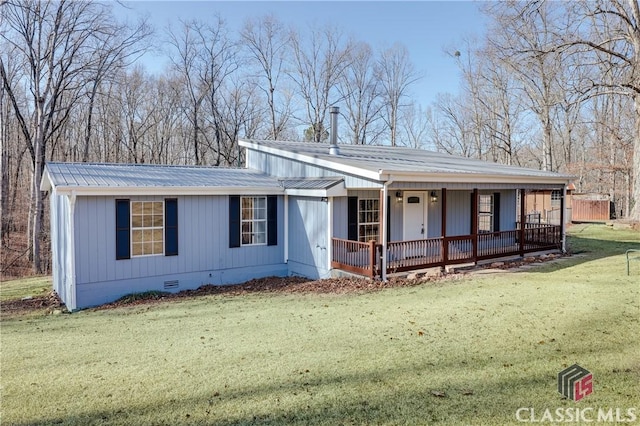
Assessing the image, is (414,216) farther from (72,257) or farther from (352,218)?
(72,257)

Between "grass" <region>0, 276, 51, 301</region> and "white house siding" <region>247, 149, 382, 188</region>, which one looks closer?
"white house siding" <region>247, 149, 382, 188</region>

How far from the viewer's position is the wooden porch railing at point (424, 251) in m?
10.6

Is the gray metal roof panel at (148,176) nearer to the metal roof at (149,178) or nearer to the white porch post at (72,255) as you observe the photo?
the metal roof at (149,178)

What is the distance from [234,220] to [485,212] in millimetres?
9384

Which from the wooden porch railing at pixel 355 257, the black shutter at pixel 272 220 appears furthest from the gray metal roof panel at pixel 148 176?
the wooden porch railing at pixel 355 257

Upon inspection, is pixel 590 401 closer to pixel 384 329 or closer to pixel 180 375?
pixel 384 329

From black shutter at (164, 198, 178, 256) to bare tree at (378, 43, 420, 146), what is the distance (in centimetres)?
2989

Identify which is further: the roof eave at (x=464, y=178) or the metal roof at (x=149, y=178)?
the roof eave at (x=464, y=178)

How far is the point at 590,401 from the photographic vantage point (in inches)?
157

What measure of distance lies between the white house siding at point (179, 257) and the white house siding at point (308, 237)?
39 cm

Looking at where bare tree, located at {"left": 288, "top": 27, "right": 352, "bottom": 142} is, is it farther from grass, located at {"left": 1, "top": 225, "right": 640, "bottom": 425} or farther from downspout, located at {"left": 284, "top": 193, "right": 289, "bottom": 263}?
grass, located at {"left": 1, "top": 225, "right": 640, "bottom": 425}

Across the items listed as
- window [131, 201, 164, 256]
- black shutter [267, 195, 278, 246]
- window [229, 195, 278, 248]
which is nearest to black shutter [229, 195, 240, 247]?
window [229, 195, 278, 248]

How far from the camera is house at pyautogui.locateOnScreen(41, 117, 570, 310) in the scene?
970cm

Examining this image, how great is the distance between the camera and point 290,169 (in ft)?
42.8
